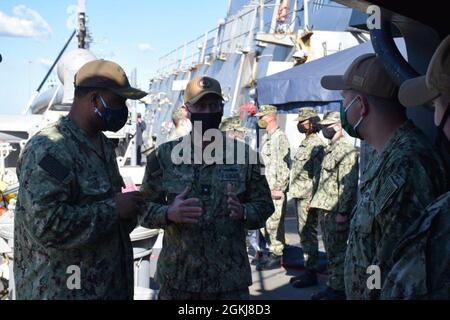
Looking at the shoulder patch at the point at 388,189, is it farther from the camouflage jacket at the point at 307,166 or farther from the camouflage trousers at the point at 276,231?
the camouflage trousers at the point at 276,231

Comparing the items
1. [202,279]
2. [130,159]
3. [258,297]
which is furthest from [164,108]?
[202,279]

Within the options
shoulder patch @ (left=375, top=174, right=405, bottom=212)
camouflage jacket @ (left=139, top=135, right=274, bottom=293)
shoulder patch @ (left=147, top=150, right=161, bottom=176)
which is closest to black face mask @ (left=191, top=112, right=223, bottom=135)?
camouflage jacket @ (left=139, top=135, right=274, bottom=293)

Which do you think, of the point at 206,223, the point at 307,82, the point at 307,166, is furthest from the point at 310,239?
the point at 206,223

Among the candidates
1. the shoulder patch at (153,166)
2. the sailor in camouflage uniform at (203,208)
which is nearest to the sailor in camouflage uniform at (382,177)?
the sailor in camouflage uniform at (203,208)

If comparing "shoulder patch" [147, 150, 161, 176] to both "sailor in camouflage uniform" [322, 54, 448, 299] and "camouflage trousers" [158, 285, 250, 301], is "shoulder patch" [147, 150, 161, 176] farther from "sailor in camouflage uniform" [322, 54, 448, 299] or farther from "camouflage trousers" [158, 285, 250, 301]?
"sailor in camouflage uniform" [322, 54, 448, 299]

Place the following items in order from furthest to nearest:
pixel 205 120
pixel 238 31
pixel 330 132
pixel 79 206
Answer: pixel 238 31 < pixel 330 132 < pixel 205 120 < pixel 79 206

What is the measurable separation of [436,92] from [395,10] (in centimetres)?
81

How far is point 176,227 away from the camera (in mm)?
2740

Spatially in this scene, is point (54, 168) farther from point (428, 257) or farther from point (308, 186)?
point (308, 186)

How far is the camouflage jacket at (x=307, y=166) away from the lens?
19.9 ft

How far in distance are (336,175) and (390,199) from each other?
10.5 ft

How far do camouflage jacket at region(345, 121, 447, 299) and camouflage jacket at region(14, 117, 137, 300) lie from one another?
106 centimetres

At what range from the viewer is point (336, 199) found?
16.3 feet
